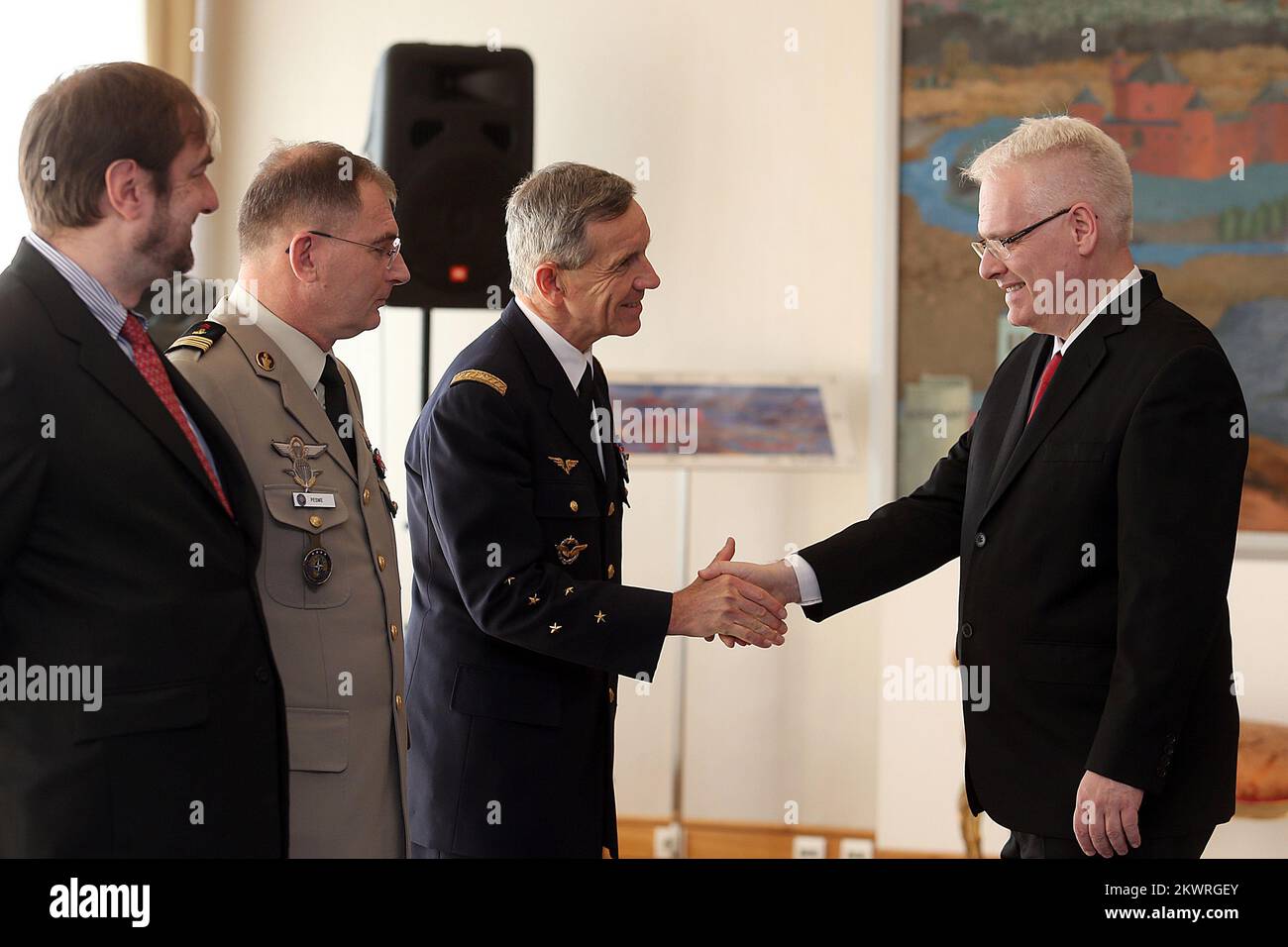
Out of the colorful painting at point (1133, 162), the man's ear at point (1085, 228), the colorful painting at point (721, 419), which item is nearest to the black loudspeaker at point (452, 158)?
the colorful painting at point (721, 419)

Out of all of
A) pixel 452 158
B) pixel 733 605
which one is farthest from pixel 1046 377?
pixel 452 158

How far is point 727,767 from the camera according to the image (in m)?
4.34

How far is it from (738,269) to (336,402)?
2.62m

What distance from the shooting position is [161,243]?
4.84 feet

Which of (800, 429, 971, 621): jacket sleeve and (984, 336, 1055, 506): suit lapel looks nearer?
(984, 336, 1055, 506): suit lapel

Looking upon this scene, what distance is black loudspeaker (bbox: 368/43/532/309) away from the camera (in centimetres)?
368

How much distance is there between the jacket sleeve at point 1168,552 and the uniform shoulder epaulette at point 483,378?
0.93m

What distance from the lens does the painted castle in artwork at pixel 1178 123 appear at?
3.92 metres

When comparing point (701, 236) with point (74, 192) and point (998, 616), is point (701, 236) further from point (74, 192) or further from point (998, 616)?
point (74, 192)

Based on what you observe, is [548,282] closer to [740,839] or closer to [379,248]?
[379,248]

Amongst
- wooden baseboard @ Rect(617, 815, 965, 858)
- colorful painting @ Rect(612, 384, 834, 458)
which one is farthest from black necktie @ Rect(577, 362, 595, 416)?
wooden baseboard @ Rect(617, 815, 965, 858)

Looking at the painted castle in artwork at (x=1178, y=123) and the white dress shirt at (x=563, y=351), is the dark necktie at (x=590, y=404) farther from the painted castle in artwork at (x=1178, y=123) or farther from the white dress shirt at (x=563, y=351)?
the painted castle in artwork at (x=1178, y=123)

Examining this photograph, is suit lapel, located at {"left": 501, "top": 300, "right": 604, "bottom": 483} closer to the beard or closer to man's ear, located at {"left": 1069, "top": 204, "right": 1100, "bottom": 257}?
the beard

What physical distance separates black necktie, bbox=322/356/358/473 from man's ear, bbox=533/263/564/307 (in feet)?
1.26
